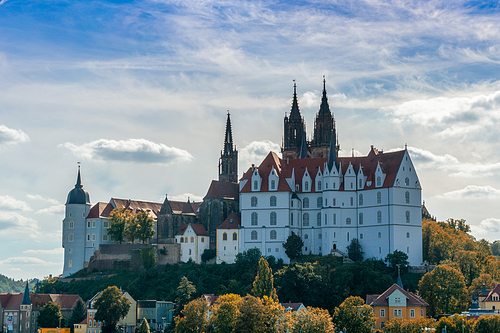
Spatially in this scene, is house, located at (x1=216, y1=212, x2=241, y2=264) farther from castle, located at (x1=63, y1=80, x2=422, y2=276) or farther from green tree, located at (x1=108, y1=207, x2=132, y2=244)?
green tree, located at (x1=108, y1=207, x2=132, y2=244)

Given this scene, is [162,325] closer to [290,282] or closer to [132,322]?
[132,322]

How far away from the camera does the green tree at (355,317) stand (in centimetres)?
8650

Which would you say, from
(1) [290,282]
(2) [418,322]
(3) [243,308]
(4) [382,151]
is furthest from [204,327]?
(4) [382,151]

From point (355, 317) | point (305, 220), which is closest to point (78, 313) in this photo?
point (305, 220)

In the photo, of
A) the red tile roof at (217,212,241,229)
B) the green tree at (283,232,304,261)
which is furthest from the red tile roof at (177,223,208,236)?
the green tree at (283,232,304,261)

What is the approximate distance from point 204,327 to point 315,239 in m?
32.4

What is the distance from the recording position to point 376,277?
105938 mm

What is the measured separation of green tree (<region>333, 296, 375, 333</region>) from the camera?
8650 centimetres

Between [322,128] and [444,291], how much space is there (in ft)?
199

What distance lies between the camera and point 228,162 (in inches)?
6038

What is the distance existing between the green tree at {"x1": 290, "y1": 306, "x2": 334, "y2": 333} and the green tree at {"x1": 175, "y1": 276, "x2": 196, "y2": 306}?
2582 centimetres

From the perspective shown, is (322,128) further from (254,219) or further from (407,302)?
(407,302)

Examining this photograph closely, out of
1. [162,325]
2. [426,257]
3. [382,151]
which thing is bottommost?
[162,325]

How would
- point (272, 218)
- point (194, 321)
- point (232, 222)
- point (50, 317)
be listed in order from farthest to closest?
point (232, 222), point (272, 218), point (50, 317), point (194, 321)
